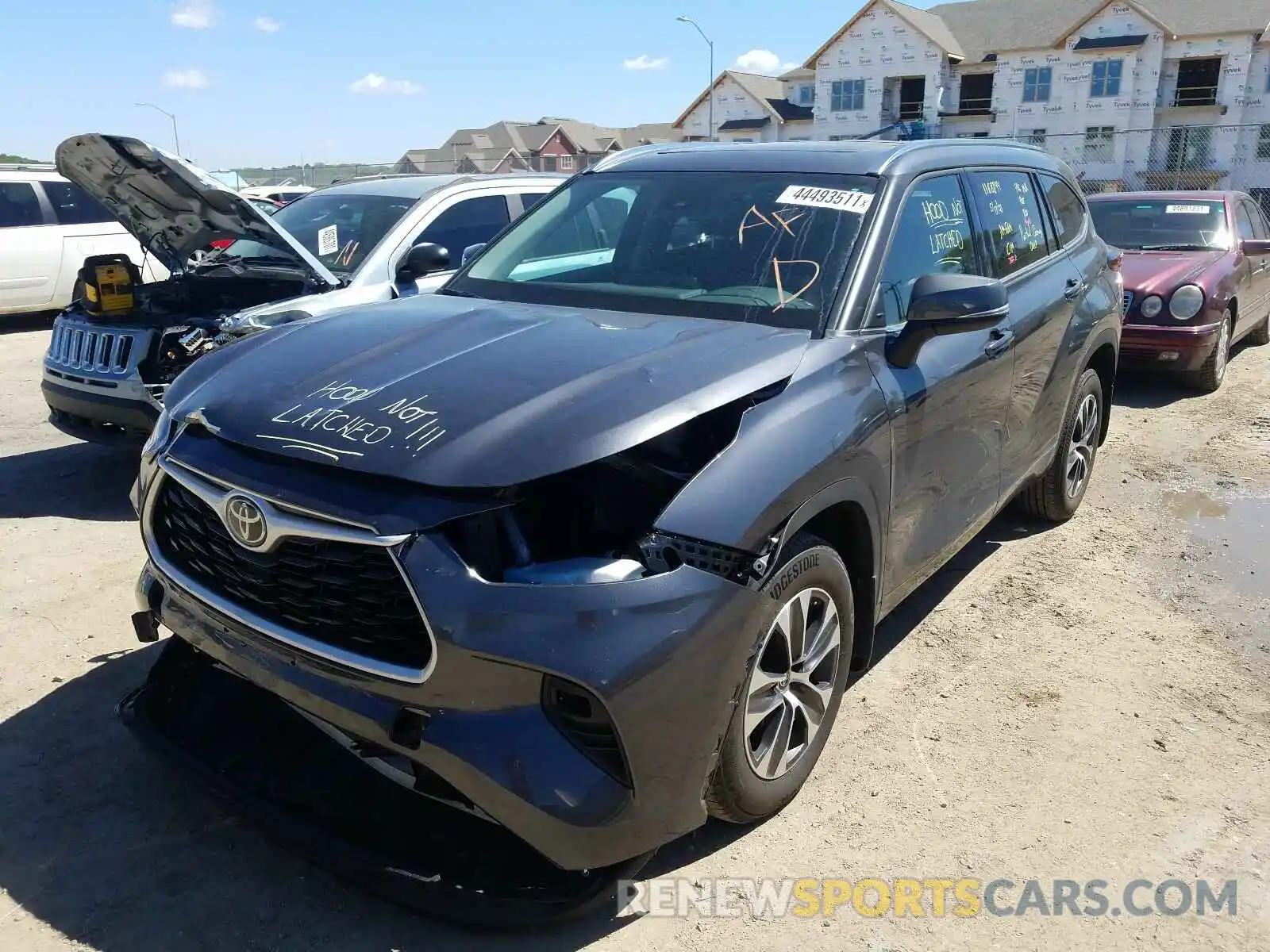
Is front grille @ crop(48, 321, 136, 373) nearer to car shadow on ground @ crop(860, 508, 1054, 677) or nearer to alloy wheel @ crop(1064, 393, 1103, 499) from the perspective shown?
car shadow on ground @ crop(860, 508, 1054, 677)

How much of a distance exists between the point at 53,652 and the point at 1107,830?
380cm

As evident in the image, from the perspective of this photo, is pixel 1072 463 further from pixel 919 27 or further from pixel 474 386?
pixel 919 27

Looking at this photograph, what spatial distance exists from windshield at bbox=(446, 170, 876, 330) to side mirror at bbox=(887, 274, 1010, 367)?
27cm

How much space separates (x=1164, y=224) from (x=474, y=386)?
358 inches

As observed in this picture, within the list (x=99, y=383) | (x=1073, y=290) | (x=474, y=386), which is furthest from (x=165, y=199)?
(x=1073, y=290)

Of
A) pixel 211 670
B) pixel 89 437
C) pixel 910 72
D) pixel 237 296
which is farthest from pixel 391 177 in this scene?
pixel 910 72

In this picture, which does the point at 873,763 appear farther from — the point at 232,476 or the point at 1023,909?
the point at 232,476

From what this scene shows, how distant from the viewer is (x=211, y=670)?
2955 millimetres

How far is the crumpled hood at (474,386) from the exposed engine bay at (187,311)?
2.36 m

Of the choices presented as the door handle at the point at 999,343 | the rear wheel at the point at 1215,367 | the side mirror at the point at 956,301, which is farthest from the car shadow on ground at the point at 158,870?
the rear wheel at the point at 1215,367

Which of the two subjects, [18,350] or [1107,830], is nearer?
[1107,830]

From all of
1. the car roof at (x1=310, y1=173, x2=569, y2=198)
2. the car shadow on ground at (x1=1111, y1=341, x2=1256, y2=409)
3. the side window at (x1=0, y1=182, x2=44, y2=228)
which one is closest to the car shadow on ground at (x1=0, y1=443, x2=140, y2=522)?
the car roof at (x1=310, y1=173, x2=569, y2=198)

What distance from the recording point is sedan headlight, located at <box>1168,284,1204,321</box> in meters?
8.22

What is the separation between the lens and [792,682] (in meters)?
2.85
